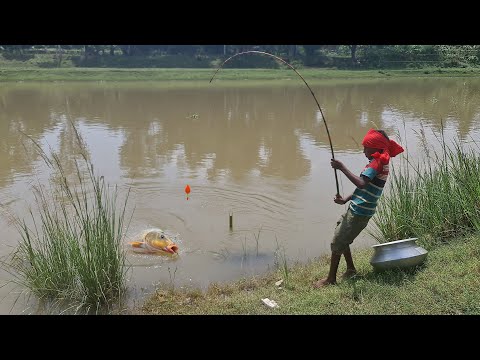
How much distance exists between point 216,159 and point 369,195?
6901 mm

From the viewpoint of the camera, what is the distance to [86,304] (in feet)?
12.9

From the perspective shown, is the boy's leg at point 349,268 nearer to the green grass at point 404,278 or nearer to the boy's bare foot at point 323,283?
the green grass at point 404,278

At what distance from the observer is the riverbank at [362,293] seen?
3.24m

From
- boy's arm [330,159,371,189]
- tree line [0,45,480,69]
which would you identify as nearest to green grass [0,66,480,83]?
tree line [0,45,480,69]

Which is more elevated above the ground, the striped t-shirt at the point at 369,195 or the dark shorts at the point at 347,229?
the striped t-shirt at the point at 369,195

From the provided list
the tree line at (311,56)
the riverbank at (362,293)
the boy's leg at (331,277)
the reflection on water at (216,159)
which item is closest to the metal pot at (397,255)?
the riverbank at (362,293)

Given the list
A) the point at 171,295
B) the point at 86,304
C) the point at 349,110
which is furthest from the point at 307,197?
the point at 349,110

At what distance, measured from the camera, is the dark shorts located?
3.69m

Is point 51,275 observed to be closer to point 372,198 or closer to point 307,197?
point 372,198

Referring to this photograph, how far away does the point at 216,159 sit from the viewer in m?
10.3

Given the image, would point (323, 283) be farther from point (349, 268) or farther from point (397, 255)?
point (397, 255)

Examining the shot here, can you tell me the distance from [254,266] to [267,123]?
1051 cm

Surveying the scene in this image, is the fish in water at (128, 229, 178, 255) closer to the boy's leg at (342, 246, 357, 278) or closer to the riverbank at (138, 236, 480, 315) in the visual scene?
the riverbank at (138, 236, 480, 315)

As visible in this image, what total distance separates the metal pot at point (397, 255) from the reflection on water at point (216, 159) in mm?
1389
